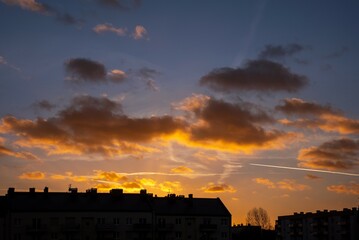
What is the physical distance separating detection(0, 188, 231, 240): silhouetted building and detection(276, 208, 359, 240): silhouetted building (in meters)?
55.5

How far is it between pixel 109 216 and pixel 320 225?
86686 millimetres

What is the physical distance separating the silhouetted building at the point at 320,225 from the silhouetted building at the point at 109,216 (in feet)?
182

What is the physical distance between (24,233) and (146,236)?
23538 mm

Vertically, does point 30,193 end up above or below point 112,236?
above

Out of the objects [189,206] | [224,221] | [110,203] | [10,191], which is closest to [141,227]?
[110,203]

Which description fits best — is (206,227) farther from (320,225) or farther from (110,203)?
(320,225)

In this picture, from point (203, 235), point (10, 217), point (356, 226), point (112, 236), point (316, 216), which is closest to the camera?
point (10, 217)

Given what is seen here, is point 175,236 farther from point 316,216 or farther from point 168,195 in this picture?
point 316,216

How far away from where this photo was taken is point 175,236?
366 ft

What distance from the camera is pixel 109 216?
348 feet

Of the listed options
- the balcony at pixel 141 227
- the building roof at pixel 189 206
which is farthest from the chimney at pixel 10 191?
the building roof at pixel 189 206

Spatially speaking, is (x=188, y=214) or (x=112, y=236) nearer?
(x=112, y=236)

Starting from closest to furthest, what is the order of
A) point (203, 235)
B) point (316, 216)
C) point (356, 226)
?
1. point (203, 235)
2. point (356, 226)
3. point (316, 216)

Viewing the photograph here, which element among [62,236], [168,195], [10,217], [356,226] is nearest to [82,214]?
[62,236]
